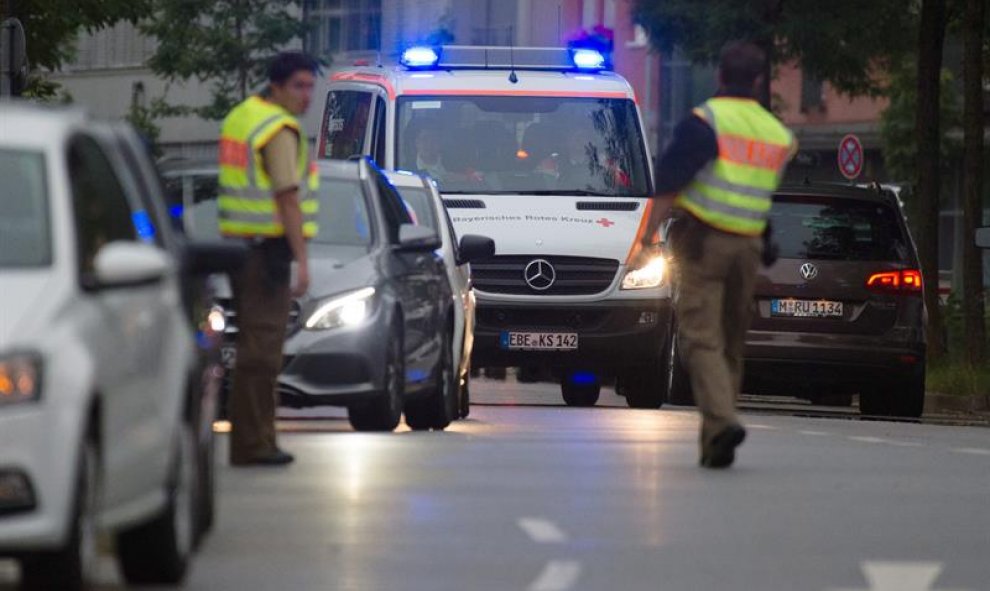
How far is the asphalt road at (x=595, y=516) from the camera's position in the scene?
9484mm

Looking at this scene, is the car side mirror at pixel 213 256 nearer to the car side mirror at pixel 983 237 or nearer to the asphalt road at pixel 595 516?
the asphalt road at pixel 595 516

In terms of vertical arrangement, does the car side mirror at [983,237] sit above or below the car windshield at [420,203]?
below

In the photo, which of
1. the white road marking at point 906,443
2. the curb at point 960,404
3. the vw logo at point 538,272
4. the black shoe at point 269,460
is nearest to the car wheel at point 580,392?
the curb at point 960,404

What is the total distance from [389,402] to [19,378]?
8.79 metres

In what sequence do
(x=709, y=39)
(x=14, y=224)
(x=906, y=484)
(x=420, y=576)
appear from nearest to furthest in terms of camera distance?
(x=14, y=224)
(x=420, y=576)
(x=906, y=484)
(x=709, y=39)

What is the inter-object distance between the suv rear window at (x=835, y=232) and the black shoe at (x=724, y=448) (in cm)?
899

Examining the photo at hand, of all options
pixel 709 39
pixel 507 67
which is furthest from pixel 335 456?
pixel 709 39

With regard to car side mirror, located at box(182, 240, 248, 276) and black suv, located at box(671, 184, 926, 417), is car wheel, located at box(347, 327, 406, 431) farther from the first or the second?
car side mirror, located at box(182, 240, 248, 276)

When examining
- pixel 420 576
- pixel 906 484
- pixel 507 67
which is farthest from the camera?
pixel 507 67

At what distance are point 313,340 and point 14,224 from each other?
780cm

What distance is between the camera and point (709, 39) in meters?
32.4

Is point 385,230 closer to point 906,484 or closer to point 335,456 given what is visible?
point 335,456

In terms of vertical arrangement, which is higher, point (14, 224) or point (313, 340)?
point (14, 224)

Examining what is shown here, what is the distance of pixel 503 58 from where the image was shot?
2406 cm
